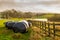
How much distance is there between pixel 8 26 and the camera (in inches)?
301

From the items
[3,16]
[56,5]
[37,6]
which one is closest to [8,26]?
[3,16]

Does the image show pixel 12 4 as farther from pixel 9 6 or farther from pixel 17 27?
pixel 17 27

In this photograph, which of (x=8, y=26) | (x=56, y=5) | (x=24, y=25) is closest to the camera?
(x=24, y=25)

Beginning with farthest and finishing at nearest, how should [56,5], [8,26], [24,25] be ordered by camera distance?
[8,26] → [56,5] → [24,25]

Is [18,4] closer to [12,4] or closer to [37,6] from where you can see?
[12,4]

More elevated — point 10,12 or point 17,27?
point 10,12

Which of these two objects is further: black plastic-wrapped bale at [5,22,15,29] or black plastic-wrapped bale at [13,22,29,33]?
black plastic-wrapped bale at [5,22,15,29]

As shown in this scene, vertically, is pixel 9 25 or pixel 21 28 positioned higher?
pixel 21 28

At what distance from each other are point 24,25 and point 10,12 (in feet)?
2.37

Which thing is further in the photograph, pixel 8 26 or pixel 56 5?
pixel 8 26

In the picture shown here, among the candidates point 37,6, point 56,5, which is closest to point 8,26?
point 37,6

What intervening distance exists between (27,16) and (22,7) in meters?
0.67

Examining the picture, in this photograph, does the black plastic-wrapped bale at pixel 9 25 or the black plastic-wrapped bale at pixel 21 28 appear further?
the black plastic-wrapped bale at pixel 9 25

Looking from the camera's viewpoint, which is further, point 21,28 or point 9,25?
point 9,25
